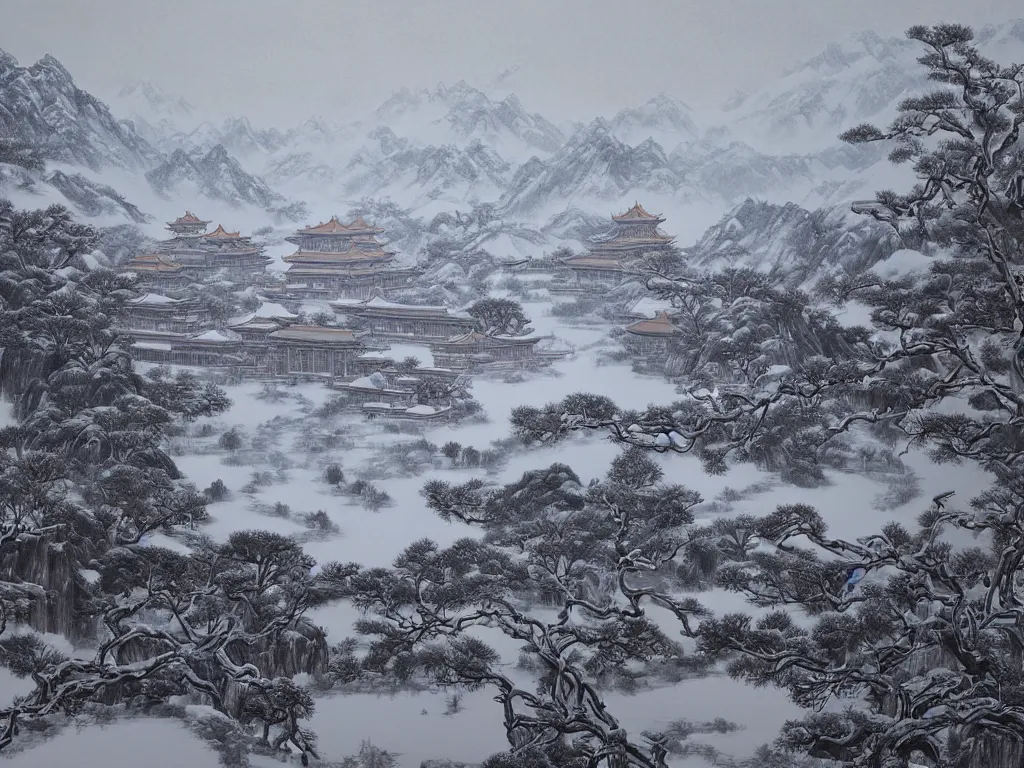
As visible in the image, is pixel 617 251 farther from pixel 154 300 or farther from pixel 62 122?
pixel 62 122

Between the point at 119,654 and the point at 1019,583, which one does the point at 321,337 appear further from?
the point at 1019,583

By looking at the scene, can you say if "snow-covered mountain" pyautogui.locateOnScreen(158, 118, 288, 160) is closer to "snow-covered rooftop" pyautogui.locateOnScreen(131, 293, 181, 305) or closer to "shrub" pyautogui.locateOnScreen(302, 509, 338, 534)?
"snow-covered rooftop" pyautogui.locateOnScreen(131, 293, 181, 305)

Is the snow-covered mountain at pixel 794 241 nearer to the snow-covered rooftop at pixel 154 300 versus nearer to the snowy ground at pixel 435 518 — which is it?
the snowy ground at pixel 435 518

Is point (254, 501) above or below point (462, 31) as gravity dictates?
below

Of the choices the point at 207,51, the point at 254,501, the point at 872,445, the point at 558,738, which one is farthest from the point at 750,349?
the point at 207,51

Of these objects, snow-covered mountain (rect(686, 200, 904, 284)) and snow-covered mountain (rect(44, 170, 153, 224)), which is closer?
snow-covered mountain (rect(686, 200, 904, 284))

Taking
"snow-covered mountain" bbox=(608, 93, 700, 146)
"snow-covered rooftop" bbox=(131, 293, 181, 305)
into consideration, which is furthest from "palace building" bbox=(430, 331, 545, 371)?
"snow-covered rooftop" bbox=(131, 293, 181, 305)
